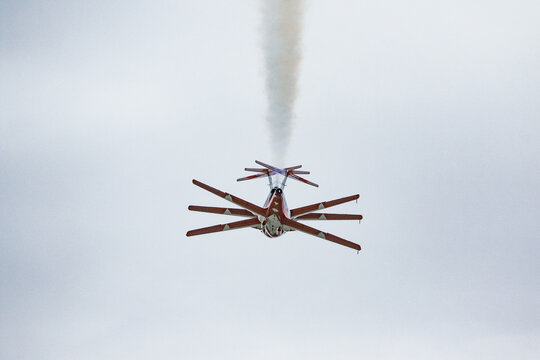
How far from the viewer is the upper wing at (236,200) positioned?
44.5m

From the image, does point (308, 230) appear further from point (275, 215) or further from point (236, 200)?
point (236, 200)

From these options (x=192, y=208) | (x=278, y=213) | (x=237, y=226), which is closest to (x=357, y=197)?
(x=278, y=213)

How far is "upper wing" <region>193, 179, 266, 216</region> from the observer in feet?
146

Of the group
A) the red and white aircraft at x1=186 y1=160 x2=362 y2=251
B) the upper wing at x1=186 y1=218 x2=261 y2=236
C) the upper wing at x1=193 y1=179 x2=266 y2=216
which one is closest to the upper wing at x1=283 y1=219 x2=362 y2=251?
the red and white aircraft at x1=186 y1=160 x2=362 y2=251

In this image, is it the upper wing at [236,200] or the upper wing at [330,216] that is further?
the upper wing at [330,216]

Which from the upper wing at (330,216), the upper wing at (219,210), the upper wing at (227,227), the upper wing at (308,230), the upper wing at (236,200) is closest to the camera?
the upper wing at (236,200)

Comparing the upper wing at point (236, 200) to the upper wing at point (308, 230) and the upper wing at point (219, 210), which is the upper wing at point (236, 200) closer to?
the upper wing at point (219, 210)

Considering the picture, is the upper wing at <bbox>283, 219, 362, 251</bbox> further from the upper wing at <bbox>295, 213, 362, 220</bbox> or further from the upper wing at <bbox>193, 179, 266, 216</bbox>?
the upper wing at <bbox>193, 179, 266, 216</bbox>

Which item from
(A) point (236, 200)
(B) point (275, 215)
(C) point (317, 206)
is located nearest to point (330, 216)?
(C) point (317, 206)

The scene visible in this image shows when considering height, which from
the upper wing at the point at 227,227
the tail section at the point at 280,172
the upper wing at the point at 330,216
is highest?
the tail section at the point at 280,172

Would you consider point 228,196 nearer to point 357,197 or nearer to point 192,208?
point 192,208

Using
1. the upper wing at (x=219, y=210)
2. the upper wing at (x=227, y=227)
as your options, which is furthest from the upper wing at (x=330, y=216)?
the upper wing at (x=219, y=210)

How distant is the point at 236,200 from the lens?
44.7m

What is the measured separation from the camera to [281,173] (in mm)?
52281
